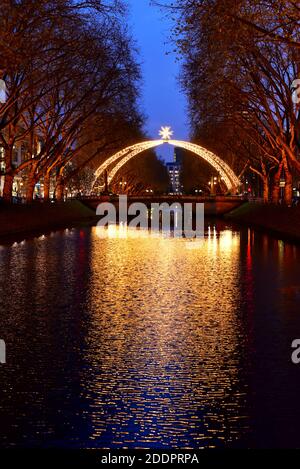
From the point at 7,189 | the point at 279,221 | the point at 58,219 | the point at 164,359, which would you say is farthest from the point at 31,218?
the point at 164,359

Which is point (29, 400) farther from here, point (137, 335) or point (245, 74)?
point (245, 74)

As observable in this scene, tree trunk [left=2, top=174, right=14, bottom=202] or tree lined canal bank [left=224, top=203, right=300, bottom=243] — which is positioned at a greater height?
tree trunk [left=2, top=174, right=14, bottom=202]

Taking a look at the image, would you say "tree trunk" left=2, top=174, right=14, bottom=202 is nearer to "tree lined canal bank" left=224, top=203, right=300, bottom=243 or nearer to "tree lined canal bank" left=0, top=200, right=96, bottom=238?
"tree lined canal bank" left=0, top=200, right=96, bottom=238

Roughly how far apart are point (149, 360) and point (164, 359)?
6.7 inches

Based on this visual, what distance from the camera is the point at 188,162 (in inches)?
5955

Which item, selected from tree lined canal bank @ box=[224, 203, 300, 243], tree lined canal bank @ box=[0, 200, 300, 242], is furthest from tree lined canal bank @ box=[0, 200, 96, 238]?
tree lined canal bank @ box=[224, 203, 300, 243]

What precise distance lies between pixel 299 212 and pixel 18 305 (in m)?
28.0

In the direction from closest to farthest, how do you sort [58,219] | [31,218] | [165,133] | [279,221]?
[279,221], [31,218], [58,219], [165,133]

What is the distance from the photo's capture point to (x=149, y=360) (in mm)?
8930

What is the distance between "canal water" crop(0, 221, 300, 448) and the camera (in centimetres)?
628

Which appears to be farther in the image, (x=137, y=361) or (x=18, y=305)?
(x=18, y=305)

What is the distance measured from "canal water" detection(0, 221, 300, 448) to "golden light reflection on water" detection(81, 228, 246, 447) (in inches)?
0.6

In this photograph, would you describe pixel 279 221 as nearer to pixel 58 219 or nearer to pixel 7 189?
pixel 7 189
